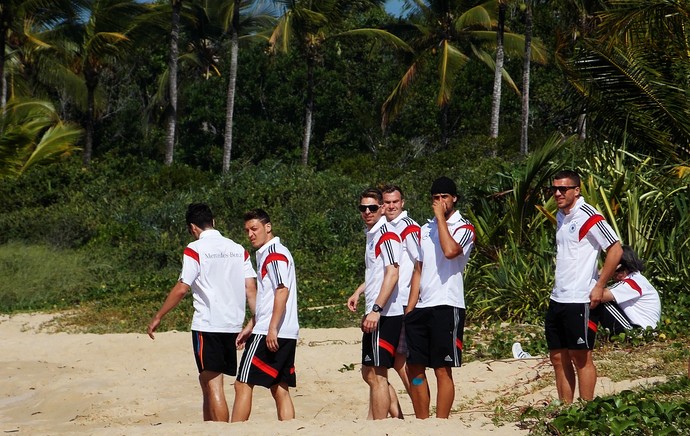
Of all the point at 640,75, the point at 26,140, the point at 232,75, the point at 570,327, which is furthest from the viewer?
the point at 232,75

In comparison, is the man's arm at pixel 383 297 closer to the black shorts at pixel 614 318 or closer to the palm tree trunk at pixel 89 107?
the black shorts at pixel 614 318

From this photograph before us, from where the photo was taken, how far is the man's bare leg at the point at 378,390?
759 cm

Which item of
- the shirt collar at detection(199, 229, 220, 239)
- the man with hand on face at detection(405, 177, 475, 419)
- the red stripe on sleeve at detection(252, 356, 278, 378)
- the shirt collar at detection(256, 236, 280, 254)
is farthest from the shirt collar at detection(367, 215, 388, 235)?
the red stripe on sleeve at detection(252, 356, 278, 378)

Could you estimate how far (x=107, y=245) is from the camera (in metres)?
21.4

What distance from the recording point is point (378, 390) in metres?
7.63

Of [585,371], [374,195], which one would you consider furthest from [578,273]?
[374,195]

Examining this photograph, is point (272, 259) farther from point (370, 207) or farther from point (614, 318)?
point (614, 318)

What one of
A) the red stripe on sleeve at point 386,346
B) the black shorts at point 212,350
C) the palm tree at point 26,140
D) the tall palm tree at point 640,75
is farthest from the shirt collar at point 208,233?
the palm tree at point 26,140

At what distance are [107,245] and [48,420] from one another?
12.3 meters

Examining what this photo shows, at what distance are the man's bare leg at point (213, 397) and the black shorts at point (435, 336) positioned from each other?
1.37 metres

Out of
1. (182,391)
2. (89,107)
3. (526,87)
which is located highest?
(526,87)

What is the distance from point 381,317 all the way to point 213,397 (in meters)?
1.33

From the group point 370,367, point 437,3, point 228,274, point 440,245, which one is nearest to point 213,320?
point 228,274

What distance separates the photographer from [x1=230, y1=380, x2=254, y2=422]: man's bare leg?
7.42m
